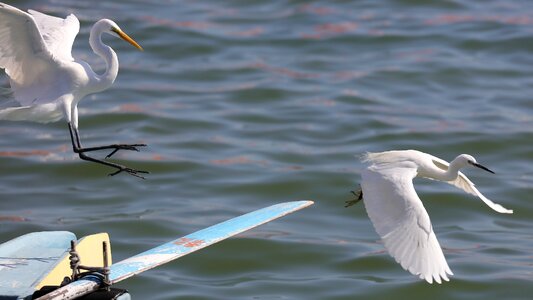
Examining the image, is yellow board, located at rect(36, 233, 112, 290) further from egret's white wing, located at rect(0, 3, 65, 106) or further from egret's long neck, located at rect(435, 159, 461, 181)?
egret's long neck, located at rect(435, 159, 461, 181)

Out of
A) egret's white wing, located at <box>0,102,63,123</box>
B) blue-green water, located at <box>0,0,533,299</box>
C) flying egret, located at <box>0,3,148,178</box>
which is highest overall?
flying egret, located at <box>0,3,148,178</box>

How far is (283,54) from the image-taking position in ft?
37.4

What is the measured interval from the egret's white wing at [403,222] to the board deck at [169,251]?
0.56m

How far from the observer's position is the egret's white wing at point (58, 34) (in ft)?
18.7

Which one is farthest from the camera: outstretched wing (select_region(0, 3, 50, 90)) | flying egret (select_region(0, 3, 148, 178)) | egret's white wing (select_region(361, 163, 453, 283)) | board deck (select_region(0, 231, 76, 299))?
flying egret (select_region(0, 3, 148, 178))

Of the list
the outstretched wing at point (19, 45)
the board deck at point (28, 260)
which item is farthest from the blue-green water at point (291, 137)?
the outstretched wing at point (19, 45)

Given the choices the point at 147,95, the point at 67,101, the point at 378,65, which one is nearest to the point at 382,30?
the point at 378,65

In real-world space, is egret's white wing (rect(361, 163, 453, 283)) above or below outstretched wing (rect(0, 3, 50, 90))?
below

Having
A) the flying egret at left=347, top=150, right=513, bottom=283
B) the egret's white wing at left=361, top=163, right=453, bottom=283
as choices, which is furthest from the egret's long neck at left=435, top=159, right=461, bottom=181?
the egret's white wing at left=361, top=163, right=453, bottom=283

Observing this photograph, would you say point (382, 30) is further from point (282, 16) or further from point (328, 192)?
point (328, 192)

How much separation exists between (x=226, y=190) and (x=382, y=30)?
4.26 metres

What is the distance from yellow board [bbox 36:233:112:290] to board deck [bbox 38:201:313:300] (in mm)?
211

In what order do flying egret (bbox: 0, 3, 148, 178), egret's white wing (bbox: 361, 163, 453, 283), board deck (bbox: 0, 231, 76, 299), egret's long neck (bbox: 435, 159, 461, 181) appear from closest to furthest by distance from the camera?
board deck (bbox: 0, 231, 76, 299), egret's white wing (bbox: 361, 163, 453, 283), flying egret (bbox: 0, 3, 148, 178), egret's long neck (bbox: 435, 159, 461, 181)

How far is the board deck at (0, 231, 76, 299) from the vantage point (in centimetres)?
459
